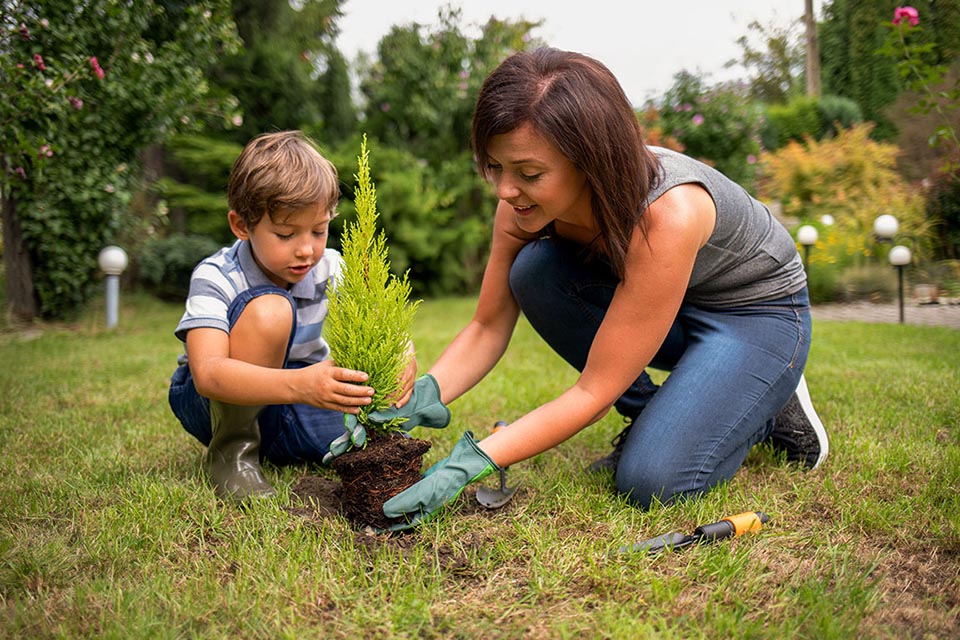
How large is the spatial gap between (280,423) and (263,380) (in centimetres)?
68

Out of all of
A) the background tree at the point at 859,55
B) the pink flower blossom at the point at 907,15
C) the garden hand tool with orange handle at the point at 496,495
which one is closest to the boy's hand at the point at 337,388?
the garden hand tool with orange handle at the point at 496,495

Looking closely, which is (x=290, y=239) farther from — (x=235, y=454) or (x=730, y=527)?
(x=730, y=527)

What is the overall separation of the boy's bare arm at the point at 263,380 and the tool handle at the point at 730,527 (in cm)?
106

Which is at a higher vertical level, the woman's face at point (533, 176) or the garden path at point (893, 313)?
→ the woman's face at point (533, 176)

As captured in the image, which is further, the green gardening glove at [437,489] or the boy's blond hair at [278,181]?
the boy's blond hair at [278,181]

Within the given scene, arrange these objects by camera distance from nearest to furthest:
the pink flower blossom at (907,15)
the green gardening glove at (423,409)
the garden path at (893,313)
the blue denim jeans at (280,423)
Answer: the green gardening glove at (423,409), the blue denim jeans at (280,423), the pink flower blossom at (907,15), the garden path at (893,313)

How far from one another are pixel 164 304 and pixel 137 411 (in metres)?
6.10

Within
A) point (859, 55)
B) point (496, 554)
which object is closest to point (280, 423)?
point (496, 554)

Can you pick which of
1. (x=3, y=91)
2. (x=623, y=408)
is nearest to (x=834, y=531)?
(x=623, y=408)

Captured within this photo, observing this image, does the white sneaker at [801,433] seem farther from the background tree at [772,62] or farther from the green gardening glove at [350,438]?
the background tree at [772,62]

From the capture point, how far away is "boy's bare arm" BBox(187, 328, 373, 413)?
2.11 m

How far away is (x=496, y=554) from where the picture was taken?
2107 millimetres

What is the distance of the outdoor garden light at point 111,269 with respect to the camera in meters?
7.19

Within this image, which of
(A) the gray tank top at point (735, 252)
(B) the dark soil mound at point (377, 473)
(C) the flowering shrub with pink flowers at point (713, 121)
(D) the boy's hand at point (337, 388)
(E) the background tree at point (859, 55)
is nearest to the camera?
(D) the boy's hand at point (337, 388)
